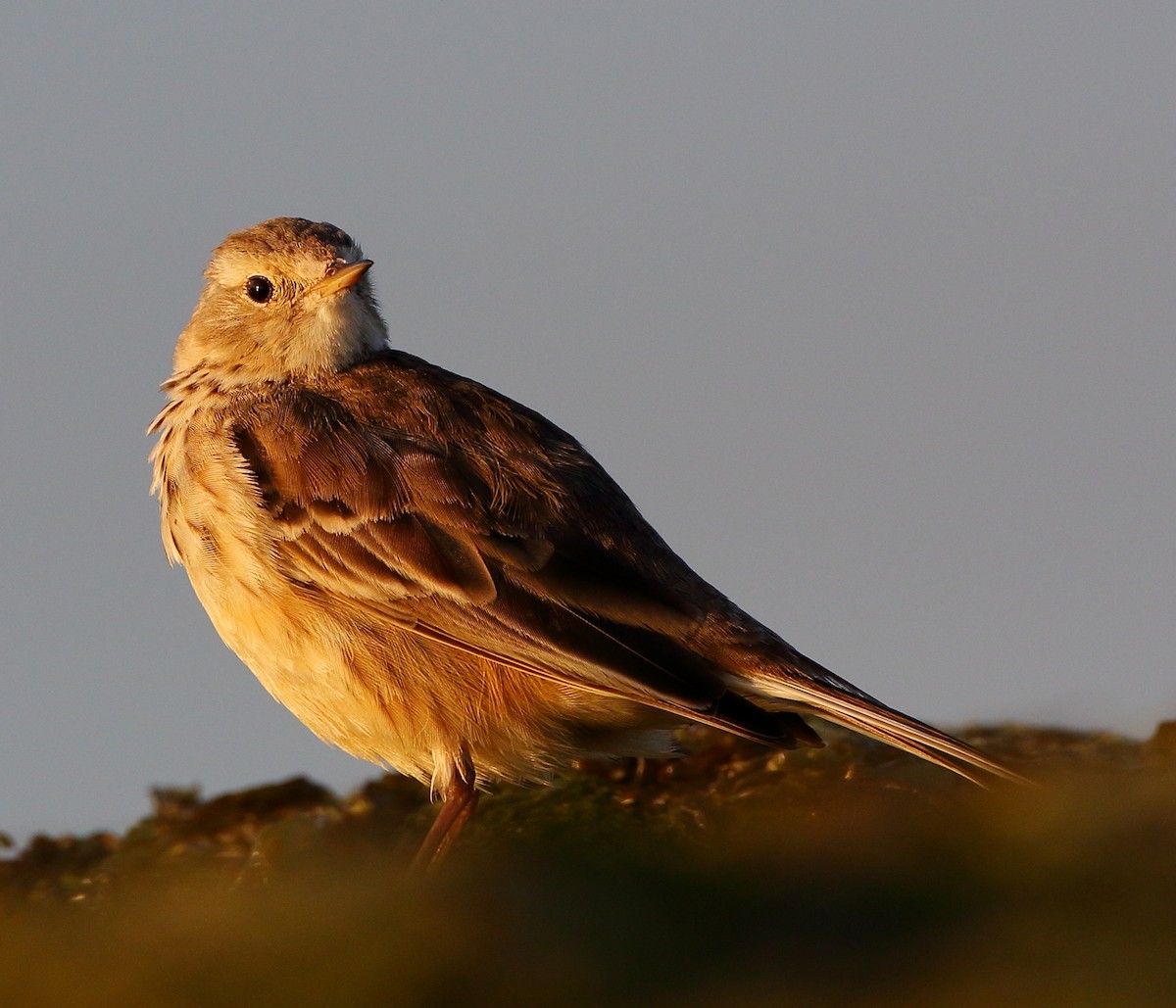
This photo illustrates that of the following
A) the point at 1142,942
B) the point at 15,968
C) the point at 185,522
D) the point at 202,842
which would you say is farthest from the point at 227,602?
the point at 1142,942

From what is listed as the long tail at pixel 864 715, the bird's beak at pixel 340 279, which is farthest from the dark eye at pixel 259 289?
the long tail at pixel 864 715

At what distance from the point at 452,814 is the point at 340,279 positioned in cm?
304

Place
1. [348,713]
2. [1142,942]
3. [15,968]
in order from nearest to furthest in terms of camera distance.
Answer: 1. [1142,942]
2. [15,968]
3. [348,713]

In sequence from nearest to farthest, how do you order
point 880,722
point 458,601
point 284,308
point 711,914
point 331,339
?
point 711,914
point 880,722
point 458,601
point 331,339
point 284,308

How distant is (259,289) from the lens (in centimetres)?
852

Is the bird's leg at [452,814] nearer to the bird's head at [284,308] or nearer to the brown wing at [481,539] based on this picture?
the brown wing at [481,539]

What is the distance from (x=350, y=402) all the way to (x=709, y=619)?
2194mm

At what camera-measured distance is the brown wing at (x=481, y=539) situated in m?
6.48

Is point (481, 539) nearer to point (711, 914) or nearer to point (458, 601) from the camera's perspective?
point (458, 601)

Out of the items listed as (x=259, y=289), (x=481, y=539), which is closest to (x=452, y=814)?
(x=481, y=539)

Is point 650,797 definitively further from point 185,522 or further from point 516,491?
point 185,522

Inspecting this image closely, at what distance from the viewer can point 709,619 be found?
6.82 m

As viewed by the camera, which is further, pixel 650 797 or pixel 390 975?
pixel 650 797

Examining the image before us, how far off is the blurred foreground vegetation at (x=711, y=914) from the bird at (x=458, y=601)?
0.54m
